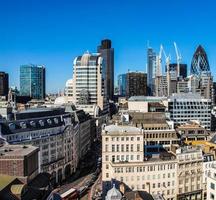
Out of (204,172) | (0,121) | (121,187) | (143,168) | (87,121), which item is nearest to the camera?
(121,187)

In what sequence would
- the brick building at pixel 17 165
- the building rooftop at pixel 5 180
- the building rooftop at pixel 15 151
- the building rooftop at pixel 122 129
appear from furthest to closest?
1. the building rooftop at pixel 122 129
2. the building rooftop at pixel 15 151
3. the brick building at pixel 17 165
4. the building rooftop at pixel 5 180

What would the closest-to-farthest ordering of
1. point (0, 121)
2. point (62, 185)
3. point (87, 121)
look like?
point (0, 121)
point (62, 185)
point (87, 121)

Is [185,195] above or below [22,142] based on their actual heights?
below

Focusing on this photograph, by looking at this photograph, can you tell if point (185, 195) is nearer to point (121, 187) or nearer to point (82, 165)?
point (121, 187)

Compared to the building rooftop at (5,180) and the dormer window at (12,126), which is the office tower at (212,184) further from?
the dormer window at (12,126)

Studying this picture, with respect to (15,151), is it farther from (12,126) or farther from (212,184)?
(212,184)

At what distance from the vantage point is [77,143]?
539 feet

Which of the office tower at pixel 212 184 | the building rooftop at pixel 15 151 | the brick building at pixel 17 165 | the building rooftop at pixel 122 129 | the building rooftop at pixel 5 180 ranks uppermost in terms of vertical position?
the building rooftop at pixel 122 129

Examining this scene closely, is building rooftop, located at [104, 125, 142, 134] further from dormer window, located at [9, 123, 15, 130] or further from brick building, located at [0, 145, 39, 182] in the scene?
brick building, located at [0, 145, 39, 182]

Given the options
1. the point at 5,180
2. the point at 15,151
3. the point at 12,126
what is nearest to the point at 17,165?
the point at 5,180

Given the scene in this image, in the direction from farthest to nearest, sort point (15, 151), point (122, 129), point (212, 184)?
point (122, 129)
point (212, 184)
point (15, 151)

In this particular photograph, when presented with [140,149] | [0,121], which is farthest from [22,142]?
[140,149]

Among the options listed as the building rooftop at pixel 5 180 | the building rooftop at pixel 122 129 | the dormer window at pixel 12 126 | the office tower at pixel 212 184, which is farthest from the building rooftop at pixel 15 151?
the office tower at pixel 212 184

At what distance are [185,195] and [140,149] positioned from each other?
19332mm
